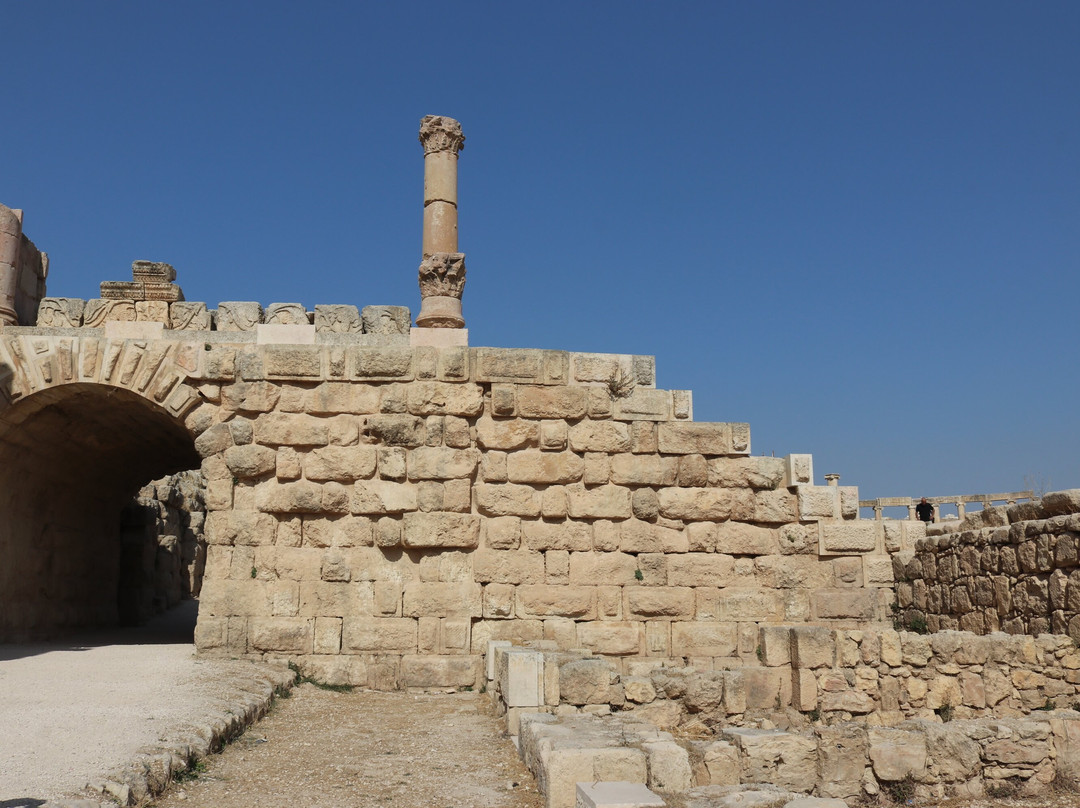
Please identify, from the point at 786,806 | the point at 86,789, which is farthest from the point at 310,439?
the point at 786,806

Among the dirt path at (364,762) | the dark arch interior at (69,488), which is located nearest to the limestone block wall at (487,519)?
the dirt path at (364,762)

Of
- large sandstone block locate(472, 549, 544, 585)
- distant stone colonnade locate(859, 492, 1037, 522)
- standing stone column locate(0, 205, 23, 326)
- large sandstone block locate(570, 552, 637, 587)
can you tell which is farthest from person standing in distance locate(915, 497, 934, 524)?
standing stone column locate(0, 205, 23, 326)

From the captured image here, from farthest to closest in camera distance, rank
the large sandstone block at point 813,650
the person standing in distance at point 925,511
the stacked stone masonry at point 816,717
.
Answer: the person standing in distance at point 925,511
the large sandstone block at point 813,650
the stacked stone masonry at point 816,717

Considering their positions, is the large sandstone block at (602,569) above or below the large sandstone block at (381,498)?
below

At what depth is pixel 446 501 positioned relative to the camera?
9508mm

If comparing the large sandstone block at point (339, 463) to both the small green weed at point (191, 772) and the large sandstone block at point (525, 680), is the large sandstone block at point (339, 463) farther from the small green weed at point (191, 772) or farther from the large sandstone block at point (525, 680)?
the small green weed at point (191, 772)

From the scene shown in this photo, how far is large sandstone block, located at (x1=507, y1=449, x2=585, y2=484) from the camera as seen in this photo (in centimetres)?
969

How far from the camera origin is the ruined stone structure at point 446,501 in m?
9.27

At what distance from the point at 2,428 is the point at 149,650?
9.26 ft

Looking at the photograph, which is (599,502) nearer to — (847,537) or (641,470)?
(641,470)

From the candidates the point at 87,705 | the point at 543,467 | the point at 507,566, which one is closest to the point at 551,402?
the point at 543,467

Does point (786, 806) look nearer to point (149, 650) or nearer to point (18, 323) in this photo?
point (149, 650)

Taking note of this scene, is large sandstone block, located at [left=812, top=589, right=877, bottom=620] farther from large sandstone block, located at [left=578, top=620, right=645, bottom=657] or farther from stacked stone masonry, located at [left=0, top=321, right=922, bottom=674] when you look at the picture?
large sandstone block, located at [left=578, top=620, right=645, bottom=657]

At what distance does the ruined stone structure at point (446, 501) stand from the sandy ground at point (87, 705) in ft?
3.10
